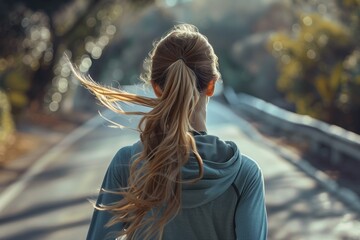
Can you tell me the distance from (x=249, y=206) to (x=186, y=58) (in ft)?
1.78

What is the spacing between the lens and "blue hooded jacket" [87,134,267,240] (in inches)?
114

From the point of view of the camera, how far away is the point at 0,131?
814 inches

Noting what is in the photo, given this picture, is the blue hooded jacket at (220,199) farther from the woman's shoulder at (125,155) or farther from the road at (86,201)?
the road at (86,201)

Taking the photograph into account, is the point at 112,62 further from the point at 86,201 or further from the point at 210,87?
the point at 210,87

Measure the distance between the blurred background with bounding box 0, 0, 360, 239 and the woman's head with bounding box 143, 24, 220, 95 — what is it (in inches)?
391

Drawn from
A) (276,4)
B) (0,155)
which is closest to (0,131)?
(0,155)

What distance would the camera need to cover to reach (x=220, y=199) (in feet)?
9.61

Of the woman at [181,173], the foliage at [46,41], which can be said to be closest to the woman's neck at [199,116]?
the woman at [181,173]

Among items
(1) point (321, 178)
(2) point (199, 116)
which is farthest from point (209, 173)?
→ (1) point (321, 178)

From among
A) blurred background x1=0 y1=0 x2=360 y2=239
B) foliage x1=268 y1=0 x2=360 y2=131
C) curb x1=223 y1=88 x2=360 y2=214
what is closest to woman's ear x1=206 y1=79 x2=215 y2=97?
curb x1=223 y1=88 x2=360 y2=214

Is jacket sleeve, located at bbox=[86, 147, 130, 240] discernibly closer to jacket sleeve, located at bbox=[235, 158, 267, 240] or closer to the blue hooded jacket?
the blue hooded jacket

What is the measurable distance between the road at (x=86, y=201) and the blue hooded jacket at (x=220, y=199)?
6.67m

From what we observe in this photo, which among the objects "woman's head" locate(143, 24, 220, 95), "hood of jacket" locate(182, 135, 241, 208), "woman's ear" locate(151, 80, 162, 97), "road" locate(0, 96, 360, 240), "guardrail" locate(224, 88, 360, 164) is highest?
"woman's head" locate(143, 24, 220, 95)

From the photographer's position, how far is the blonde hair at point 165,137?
9.43 ft
